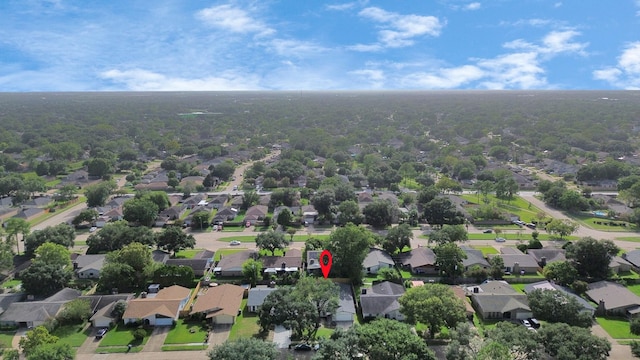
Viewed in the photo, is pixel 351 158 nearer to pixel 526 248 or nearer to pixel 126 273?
pixel 526 248

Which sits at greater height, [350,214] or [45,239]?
[45,239]

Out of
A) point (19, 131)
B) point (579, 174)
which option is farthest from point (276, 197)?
point (19, 131)

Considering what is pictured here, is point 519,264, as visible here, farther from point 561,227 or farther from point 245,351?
point 245,351

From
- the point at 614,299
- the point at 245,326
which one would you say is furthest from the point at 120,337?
the point at 614,299

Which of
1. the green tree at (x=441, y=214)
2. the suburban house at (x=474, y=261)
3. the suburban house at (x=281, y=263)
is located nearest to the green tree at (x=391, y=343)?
the suburban house at (x=281, y=263)

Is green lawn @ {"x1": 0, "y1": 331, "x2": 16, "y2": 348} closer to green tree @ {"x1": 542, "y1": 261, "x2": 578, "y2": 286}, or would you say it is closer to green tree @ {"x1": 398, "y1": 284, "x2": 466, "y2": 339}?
green tree @ {"x1": 398, "y1": 284, "x2": 466, "y2": 339}
